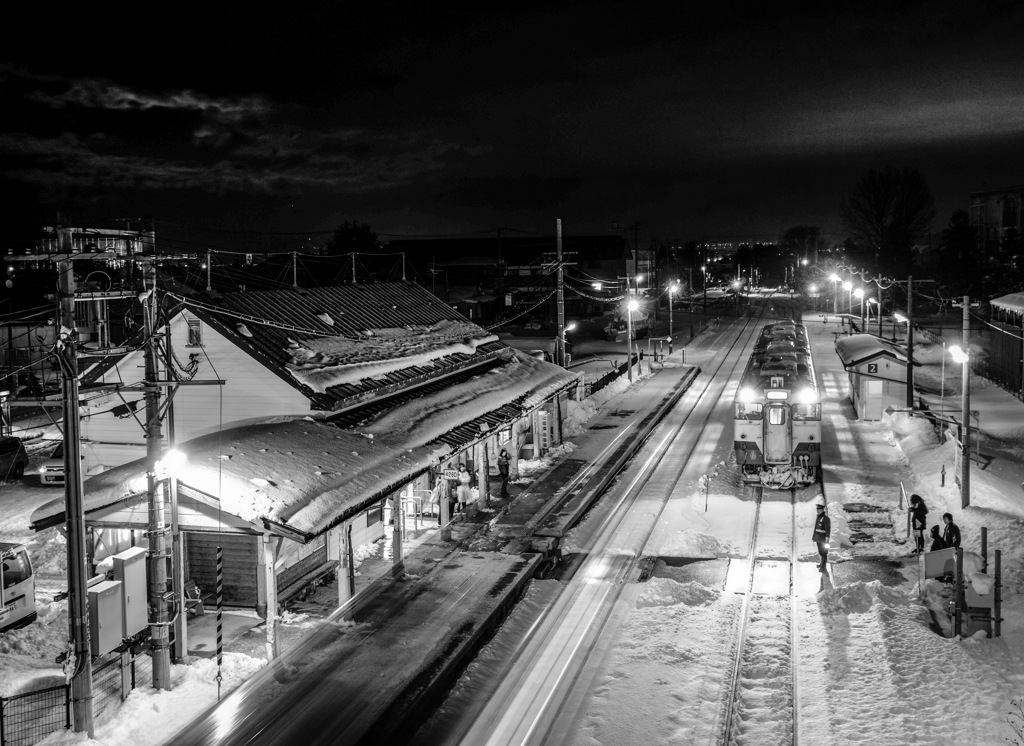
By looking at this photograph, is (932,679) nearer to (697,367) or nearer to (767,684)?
(767,684)

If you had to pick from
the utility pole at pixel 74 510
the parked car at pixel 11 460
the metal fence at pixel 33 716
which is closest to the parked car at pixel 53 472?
the parked car at pixel 11 460

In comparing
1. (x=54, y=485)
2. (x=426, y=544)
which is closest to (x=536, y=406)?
(x=426, y=544)

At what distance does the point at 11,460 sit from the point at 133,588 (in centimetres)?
1934

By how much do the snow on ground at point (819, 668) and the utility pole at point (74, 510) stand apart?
21.0 inches

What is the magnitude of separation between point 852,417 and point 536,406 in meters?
17.0

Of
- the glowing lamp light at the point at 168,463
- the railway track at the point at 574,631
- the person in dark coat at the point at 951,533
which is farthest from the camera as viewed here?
the person in dark coat at the point at 951,533

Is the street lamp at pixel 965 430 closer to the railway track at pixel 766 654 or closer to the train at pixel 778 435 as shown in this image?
the railway track at pixel 766 654

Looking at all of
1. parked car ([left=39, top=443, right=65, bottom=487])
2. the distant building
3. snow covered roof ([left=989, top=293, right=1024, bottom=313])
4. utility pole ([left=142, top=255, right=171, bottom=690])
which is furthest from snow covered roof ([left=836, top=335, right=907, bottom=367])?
the distant building

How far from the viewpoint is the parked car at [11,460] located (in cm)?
2822

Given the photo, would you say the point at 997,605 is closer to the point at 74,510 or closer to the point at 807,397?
the point at 807,397

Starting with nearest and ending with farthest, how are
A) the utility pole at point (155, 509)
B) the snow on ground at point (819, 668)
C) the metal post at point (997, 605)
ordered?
the snow on ground at point (819, 668)
the utility pole at point (155, 509)
the metal post at point (997, 605)

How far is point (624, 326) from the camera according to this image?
78.0 metres

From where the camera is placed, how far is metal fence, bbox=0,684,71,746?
37.3ft

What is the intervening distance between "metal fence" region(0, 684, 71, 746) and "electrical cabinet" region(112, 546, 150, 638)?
3.44ft
